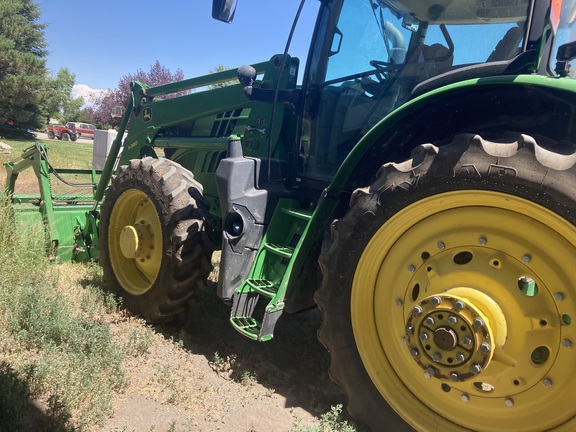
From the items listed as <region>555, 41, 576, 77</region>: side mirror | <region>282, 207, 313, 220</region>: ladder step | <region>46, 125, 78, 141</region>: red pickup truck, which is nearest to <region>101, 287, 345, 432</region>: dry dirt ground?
<region>282, 207, 313, 220</region>: ladder step

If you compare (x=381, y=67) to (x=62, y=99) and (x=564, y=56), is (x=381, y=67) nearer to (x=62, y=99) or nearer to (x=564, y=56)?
(x=564, y=56)

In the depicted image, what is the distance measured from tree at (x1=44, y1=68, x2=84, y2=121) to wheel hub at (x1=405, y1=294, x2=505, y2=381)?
33967 millimetres

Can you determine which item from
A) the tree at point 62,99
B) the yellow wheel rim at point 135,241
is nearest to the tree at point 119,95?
the tree at point 62,99

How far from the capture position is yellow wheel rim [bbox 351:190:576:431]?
190cm

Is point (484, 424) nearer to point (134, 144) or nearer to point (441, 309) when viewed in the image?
point (441, 309)

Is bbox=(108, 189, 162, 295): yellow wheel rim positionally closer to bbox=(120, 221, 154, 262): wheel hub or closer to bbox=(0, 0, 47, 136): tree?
bbox=(120, 221, 154, 262): wheel hub

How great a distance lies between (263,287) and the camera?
3088 mm

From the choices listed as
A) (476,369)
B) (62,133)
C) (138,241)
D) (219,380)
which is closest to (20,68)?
(62,133)

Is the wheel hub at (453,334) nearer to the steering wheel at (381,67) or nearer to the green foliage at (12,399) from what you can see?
the steering wheel at (381,67)

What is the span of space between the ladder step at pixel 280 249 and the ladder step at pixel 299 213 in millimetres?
229

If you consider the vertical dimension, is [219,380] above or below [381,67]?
below

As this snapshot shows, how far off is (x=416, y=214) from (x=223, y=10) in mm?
1924

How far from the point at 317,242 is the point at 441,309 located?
1.02 meters

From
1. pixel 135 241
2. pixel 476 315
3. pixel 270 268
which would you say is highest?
pixel 476 315
